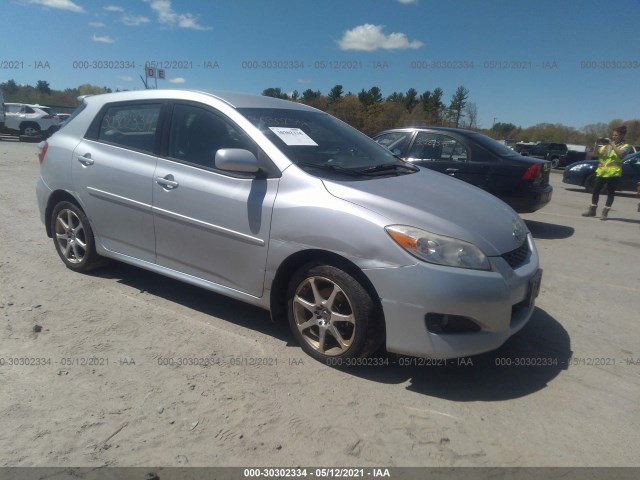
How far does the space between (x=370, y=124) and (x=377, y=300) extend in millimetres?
26721

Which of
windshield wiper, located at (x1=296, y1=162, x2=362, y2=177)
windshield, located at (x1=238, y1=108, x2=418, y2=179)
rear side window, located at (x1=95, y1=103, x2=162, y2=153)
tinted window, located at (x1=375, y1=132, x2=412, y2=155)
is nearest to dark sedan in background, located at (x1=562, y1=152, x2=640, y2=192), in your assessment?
tinted window, located at (x1=375, y1=132, x2=412, y2=155)

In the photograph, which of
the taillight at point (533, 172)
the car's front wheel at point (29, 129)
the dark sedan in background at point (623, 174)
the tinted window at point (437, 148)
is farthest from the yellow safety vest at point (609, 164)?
the car's front wheel at point (29, 129)

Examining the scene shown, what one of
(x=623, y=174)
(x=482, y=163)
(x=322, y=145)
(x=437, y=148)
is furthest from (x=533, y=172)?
(x=623, y=174)

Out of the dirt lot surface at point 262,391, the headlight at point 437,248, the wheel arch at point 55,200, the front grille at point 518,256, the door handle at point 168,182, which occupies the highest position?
the door handle at point 168,182

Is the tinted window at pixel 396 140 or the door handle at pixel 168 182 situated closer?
the door handle at pixel 168 182

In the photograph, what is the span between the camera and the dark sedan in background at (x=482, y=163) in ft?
23.6

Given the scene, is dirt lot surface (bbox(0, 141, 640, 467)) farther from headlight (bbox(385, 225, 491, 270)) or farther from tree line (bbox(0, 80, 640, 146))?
tree line (bbox(0, 80, 640, 146))

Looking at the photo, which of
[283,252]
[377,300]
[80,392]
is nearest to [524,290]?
[377,300]

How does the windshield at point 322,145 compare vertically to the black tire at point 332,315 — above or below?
above

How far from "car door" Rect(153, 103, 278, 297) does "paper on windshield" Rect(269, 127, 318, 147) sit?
23cm

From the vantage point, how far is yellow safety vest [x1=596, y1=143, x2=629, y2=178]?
29.6 feet

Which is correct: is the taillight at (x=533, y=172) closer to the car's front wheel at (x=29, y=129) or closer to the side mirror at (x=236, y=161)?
the side mirror at (x=236, y=161)

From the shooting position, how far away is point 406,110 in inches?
1565

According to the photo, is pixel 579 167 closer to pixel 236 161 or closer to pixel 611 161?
pixel 611 161
